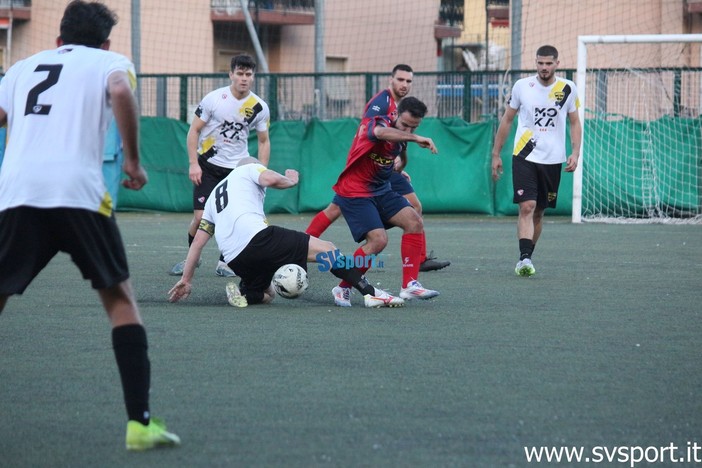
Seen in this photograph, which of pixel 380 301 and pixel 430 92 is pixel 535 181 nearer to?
pixel 380 301

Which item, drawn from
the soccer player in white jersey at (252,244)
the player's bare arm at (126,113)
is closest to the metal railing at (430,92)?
the soccer player in white jersey at (252,244)

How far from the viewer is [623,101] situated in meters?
19.6

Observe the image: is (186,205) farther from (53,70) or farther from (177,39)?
(53,70)

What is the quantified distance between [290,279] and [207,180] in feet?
10.2

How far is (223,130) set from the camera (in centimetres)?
1125

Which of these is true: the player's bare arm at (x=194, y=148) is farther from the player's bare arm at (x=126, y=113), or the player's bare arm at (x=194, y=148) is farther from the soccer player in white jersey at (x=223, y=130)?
the player's bare arm at (x=126, y=113)

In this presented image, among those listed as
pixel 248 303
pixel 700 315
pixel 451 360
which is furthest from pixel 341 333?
Result: pixel 700 315

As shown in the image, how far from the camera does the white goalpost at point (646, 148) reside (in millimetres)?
19031

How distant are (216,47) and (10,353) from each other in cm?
2812

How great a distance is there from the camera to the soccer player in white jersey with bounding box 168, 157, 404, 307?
845 centimetres

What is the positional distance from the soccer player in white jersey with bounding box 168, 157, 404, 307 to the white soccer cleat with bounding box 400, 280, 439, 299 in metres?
0.17

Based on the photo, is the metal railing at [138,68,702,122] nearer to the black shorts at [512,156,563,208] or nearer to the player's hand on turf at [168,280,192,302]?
the black shorts at [512,156,563,208]

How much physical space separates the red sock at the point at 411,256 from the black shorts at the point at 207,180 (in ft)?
9.46

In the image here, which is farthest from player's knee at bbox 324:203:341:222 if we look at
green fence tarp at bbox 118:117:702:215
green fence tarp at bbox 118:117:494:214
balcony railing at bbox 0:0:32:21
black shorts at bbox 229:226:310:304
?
balcony railing at bbox 0:0:32:21
